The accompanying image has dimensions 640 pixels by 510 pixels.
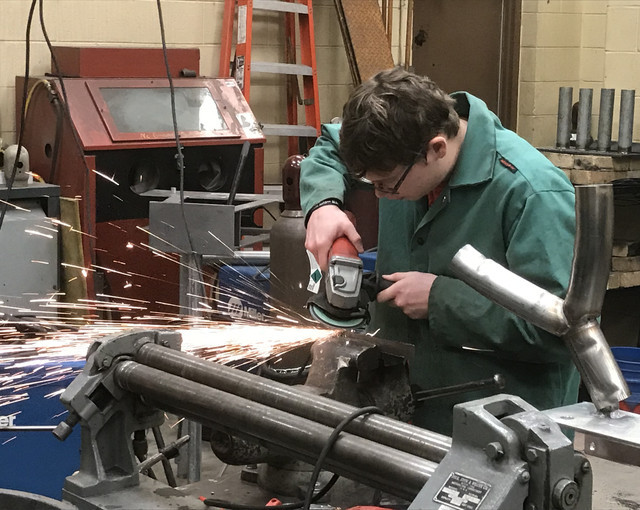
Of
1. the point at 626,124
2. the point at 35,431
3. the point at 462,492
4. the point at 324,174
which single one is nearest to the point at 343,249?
the point at 324,174

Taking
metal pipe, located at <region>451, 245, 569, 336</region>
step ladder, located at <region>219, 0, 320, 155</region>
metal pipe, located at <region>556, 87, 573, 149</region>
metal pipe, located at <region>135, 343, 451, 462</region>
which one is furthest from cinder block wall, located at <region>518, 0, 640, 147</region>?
metal pipe, located at <region>451, 245, 569, 336</region>

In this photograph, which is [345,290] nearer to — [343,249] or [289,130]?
[343,249]

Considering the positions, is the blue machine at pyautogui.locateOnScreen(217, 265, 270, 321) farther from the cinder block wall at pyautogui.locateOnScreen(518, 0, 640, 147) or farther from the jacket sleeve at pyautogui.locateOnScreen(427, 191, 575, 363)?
the cinder block wall at pyautogui.locateOnScreen(518, 0, 640, 147)

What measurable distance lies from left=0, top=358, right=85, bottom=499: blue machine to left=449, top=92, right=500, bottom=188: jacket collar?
1428 millimetres

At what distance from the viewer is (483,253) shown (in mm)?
2131

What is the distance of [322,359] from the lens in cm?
203

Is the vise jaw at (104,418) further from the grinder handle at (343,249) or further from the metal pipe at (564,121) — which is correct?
the metal pipe at (564,121)

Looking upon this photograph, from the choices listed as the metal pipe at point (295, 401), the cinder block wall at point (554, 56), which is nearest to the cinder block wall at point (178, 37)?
the cinder block wall at point (554, 56)

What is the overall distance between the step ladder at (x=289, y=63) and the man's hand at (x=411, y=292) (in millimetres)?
3254

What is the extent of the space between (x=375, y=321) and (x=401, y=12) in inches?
155

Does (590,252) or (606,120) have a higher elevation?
(590,252)

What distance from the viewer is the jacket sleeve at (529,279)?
198 cm

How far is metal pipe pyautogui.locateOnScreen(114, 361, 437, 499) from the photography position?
53.3 inches

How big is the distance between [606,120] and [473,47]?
1333 millimetres
